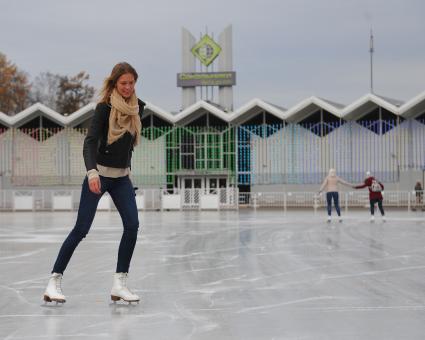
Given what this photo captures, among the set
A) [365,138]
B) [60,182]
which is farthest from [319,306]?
[60,182]

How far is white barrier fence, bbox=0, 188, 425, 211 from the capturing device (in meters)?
35.9

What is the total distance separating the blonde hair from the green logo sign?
44.3m

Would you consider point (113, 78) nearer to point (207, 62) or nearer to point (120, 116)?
point (120, 116)

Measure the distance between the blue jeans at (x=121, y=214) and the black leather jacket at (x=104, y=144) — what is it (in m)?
0.14

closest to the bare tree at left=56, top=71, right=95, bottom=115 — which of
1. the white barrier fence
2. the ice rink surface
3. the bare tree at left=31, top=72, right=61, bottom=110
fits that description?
the bare tree at left=31, top=72, right=61, bottom=110

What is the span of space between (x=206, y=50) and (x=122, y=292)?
45.2 meters

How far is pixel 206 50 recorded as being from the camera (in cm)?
5016

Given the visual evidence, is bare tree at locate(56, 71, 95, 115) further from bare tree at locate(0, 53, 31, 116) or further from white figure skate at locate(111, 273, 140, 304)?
white figure skate at locate(111, 273, 140, 304)

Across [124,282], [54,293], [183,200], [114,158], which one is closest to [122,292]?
[124,282]

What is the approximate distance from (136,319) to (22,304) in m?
1.19

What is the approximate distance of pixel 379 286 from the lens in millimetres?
6859

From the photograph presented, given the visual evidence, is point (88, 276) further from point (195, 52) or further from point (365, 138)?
point (195, 52)

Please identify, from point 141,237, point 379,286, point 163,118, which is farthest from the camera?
point 163,118

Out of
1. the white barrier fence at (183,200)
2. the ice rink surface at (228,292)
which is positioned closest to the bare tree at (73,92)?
the white barrier fence at (183,200)
